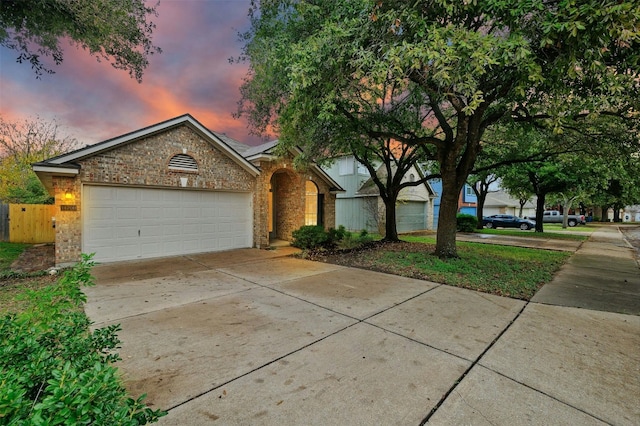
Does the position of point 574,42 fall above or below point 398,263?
above

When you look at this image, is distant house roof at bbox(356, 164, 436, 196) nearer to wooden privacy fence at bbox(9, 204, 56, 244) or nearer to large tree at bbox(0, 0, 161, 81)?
large tree at bbox(0, 0, 161, 81)

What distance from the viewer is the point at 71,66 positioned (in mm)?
8133

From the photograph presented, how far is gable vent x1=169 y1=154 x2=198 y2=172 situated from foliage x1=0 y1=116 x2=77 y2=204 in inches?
555

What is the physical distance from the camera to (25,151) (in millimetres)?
20406

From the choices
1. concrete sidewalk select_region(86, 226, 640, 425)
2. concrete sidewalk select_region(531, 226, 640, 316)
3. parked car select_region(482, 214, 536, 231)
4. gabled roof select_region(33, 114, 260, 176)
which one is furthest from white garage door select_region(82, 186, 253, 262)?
parked car select_region(482, 214, 536, 231)

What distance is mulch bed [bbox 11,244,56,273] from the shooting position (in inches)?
307

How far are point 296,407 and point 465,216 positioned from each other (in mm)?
20729

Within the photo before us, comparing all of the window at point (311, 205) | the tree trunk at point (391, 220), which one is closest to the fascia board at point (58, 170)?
the window at point (311, 205)

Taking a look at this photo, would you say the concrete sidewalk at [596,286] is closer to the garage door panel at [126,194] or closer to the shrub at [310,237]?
the shrub at [310,237]

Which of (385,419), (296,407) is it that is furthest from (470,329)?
(296,407)

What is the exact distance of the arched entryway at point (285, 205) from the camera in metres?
12.8

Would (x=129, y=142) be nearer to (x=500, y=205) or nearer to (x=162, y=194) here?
(x=162, y=194)

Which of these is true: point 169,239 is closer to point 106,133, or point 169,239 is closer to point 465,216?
point 106,133

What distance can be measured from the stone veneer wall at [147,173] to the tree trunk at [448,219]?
7.10 meters
